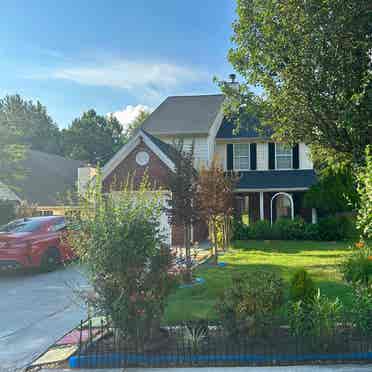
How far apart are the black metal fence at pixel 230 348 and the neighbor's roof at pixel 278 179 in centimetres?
1506

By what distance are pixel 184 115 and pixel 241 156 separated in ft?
14.1

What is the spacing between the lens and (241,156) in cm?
2205

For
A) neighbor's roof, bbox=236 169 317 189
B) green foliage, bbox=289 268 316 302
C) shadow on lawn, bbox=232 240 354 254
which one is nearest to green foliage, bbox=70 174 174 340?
green foliage, bbox=289 268 316 302

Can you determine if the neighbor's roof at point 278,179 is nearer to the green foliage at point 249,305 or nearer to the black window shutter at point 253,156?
the black window shutter at point 253,156

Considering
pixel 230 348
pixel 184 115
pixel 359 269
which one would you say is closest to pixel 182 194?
pixel 359 269

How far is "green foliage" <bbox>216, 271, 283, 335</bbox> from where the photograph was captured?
517 centimetres

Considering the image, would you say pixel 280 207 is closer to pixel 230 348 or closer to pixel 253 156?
pixel 253 156

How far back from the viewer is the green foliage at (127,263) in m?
5.18

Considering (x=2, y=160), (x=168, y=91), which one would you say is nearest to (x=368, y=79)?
(x=2, y=160)

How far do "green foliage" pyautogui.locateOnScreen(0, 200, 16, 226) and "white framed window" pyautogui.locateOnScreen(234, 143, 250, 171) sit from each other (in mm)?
11456

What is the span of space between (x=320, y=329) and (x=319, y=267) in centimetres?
678

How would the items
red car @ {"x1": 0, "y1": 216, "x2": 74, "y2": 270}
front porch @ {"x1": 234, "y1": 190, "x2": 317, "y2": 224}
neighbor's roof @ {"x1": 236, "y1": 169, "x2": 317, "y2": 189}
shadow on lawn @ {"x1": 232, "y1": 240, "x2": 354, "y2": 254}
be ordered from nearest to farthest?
red car @ {"x1": 0, "y1": 216, "x2": 74, "y2": 270} < shadow on lawn @ {"x1": 232, "y1": 240, "x2": 354, "y2": 254} < neighbor's roof @ {"x1": 236, "y1": 169, "x2": 317, "y2": 189} < front porch @ {"x1": 234, "y1": 190, "x2": 317, "y2": 224}

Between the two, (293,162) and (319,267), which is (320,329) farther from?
(293,162)

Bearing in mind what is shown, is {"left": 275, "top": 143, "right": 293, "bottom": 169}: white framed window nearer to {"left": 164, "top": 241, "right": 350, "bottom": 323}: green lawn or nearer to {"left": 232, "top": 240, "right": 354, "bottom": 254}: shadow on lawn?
{"left": 232, "top": 240, "right": 354, "bottom": 254}: shadow on lawn
